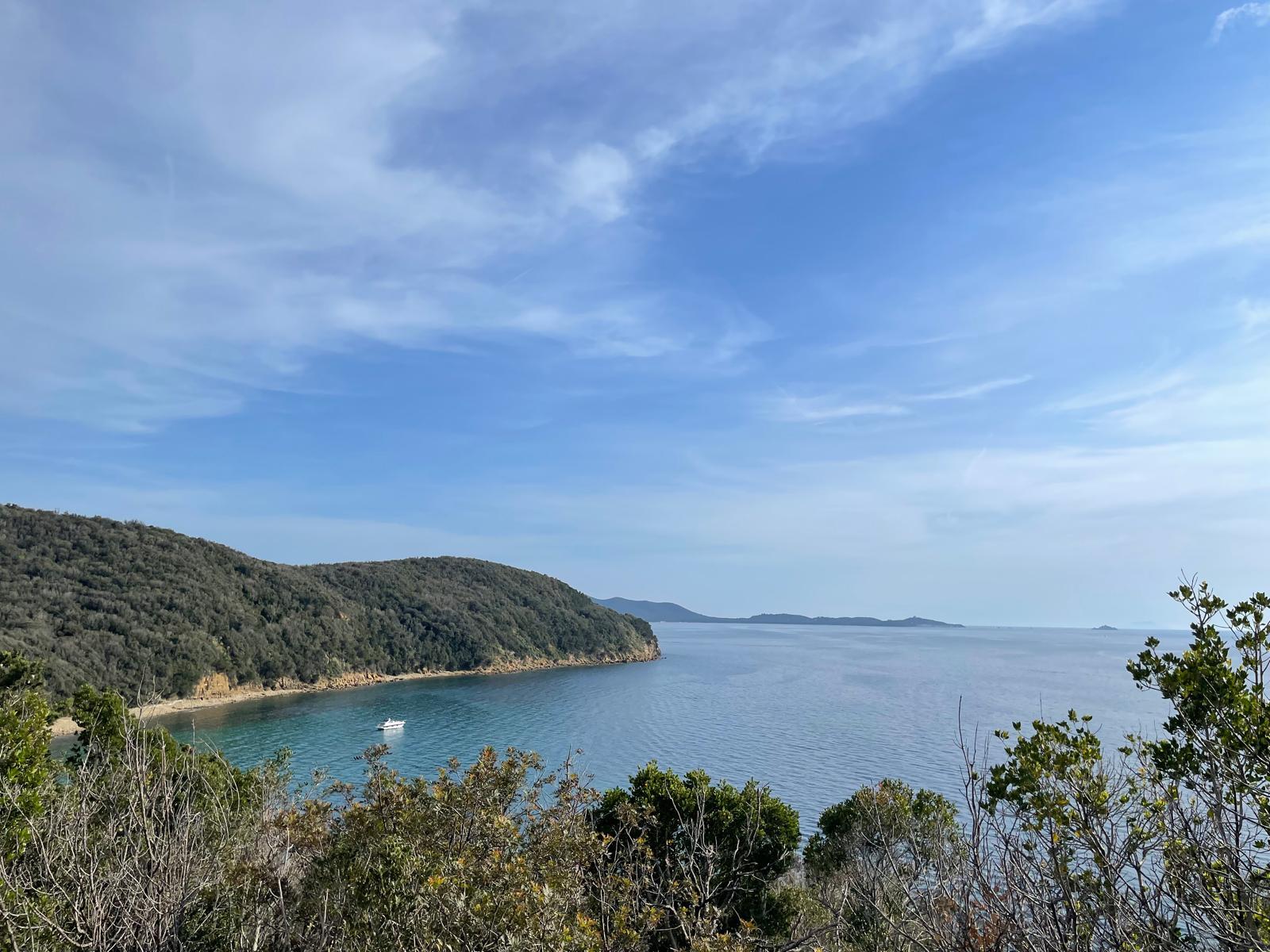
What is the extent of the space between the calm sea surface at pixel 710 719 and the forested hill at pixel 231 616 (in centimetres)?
578

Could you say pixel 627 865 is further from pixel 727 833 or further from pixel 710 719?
pixel 710 719

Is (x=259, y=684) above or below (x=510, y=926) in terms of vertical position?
below

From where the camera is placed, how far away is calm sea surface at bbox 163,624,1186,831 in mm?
39438

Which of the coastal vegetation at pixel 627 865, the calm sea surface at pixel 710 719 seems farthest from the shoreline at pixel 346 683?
the coastal vegetation at pixel 627 865

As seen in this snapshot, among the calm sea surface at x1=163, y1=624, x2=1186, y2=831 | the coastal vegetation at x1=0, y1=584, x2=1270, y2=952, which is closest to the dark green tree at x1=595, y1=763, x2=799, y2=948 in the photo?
the coastal vegetation at x1=0, y1=584, x2=1270, y2=952

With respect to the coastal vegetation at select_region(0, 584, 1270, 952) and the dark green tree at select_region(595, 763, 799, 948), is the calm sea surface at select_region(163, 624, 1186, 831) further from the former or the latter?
the coastal vegetation at select_region(0, 584, 1270, 952)

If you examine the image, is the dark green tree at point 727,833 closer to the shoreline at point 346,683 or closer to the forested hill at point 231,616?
the shoreline at point 346,683

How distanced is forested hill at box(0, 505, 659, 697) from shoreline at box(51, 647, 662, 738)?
2.60 feet

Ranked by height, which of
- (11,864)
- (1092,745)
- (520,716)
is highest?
(1092,745)

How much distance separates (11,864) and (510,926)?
8.43 metres

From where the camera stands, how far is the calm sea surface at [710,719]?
39.4 m

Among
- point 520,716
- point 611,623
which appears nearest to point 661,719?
point 520,716

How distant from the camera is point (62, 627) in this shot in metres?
55.4

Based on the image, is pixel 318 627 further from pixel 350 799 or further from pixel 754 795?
pixel 350 799
